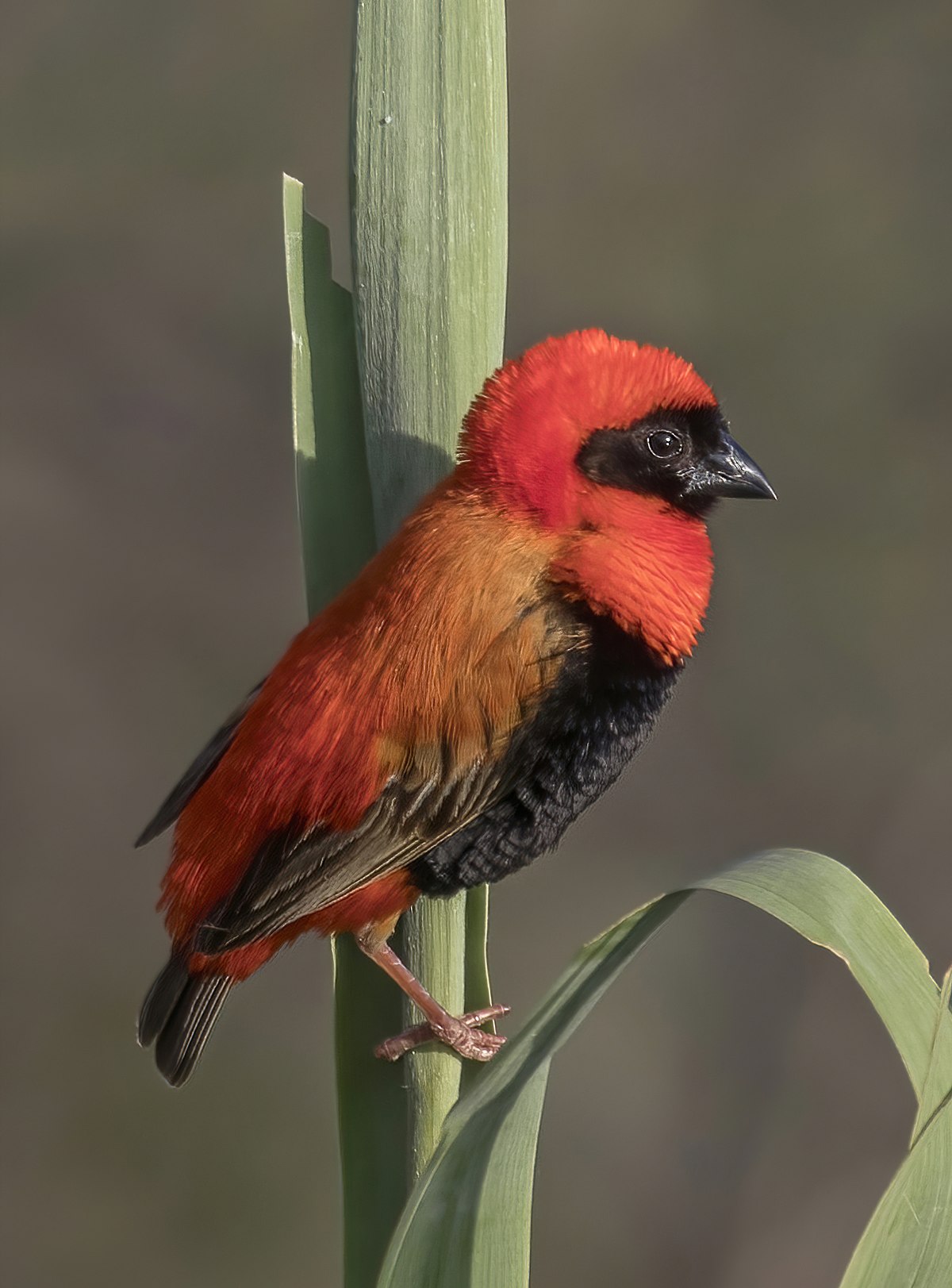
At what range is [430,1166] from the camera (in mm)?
902

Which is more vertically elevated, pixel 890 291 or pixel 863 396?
pixel 890 291

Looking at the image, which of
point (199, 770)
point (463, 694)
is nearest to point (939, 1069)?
point (463, 694)

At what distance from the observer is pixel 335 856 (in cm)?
129

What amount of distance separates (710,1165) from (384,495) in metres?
2.49

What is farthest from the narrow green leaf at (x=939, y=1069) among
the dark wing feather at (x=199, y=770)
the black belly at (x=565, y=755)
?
the dark wing feather at (x=199, y=770)

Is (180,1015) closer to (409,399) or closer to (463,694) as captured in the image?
(463,694)

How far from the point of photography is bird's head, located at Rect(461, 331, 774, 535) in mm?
1280

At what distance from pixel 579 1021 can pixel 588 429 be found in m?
0.65

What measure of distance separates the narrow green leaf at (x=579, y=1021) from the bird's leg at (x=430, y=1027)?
9.2 inches

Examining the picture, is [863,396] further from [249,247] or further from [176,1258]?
[176,1258]

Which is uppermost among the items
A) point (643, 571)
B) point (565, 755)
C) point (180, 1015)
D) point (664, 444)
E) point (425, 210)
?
point (425, 210)

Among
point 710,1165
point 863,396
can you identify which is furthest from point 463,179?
point 710,1165

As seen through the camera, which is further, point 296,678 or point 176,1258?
point 176,1258

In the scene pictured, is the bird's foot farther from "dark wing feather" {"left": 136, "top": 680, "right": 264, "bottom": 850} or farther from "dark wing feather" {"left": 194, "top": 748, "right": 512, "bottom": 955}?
"dark wing feather" {"left": 136, "top": 680, "right": 264, "bottom": 850}
